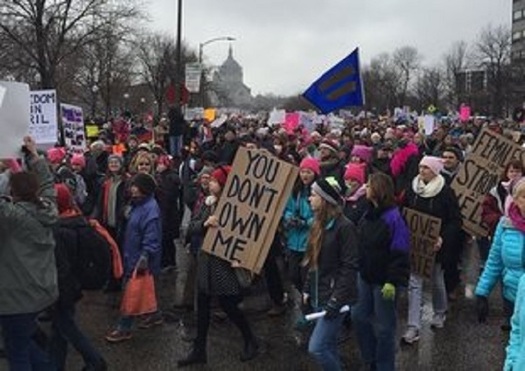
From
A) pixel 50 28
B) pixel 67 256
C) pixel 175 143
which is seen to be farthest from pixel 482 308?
pixel 50 28

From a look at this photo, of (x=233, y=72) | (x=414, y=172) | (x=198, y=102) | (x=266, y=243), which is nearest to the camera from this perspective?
(x=266, y=243)

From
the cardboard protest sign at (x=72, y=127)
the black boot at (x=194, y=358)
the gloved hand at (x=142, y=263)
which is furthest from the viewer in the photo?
the cardboard protest sign at (x=72, y=127)

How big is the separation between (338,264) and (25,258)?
2115 millimetres

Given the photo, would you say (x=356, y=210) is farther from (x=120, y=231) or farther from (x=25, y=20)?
(x=25, y=20)

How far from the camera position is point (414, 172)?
→ 9.59 metres

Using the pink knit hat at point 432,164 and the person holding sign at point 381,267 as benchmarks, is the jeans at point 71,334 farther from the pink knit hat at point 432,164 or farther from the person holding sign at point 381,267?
the pink knit hat at point 432,164

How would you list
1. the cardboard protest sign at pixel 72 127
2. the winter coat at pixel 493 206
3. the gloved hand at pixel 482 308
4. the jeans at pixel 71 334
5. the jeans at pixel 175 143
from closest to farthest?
1. the gloved hand at pixel 482 308
2. the jeans at pixel 71 334
3. the winter coat at pixel 493 206
4. the cardboard protest sign at pixel 72 127
5. the jeans at pixel 175 143

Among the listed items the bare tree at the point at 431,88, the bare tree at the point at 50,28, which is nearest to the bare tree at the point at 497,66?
the bare tree at the point at 431,88

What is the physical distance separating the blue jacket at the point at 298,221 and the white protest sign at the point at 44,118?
4.37 m

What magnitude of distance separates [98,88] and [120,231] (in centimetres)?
4857

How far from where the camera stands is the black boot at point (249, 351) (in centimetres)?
671

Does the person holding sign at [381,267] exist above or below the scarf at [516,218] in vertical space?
below

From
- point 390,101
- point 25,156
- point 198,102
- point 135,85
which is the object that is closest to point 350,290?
point 25,156

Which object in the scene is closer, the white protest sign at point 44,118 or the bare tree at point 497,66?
the white protest sign at point 44,118
